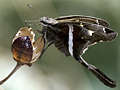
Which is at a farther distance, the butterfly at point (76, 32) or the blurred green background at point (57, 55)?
the blurred green background at point (57, 55)

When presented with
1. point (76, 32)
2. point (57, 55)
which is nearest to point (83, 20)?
point (76, 32)

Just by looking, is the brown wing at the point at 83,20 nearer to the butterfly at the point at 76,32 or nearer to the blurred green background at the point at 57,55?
the butterfly at the point at 76,32

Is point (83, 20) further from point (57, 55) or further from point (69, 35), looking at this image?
point (57, 55)

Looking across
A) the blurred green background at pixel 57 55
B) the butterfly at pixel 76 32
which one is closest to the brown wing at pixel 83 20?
the butterfly at pixel 76 32

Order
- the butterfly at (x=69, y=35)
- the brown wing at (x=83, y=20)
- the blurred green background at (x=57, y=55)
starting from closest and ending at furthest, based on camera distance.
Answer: the butterfly at (x=69, y=35)
the brown wing at (x=83, y=20)
the blurred green background at (x=57, y=55)

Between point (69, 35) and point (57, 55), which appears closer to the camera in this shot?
point (69, 35)

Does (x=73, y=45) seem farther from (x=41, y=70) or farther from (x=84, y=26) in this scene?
(x=41, y=70)

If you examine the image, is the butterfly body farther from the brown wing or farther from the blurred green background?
the blurred green background

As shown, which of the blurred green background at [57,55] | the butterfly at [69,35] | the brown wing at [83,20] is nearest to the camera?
the butterfly at [69,35]
